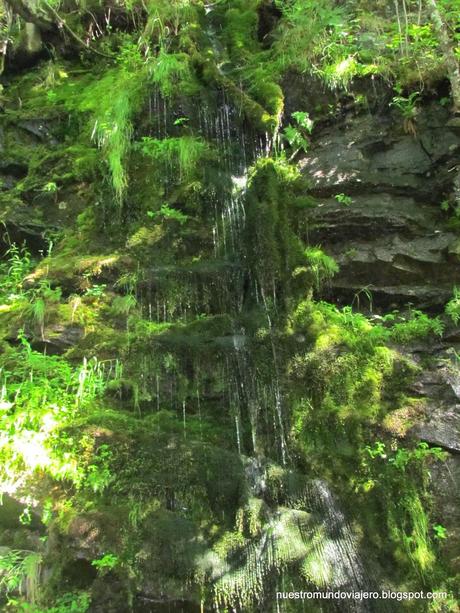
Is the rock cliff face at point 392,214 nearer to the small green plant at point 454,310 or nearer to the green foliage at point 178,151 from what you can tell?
the small green plant at point 454,310

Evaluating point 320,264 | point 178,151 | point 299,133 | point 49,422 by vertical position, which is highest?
point 299,133

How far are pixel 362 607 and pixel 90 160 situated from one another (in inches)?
233

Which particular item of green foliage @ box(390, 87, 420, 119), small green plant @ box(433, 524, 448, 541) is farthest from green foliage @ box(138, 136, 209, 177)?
small green plant @ box(433, 524, 448, 541)

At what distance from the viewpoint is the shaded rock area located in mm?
5867

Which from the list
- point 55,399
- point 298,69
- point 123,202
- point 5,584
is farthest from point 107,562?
point 298,69

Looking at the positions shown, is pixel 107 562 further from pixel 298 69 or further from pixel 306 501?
pixel 298 69

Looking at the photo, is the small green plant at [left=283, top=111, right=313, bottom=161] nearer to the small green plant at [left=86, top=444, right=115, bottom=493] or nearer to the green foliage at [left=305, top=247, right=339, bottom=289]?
the green foliage at [left=305, top=247, right=339, bottom=289]

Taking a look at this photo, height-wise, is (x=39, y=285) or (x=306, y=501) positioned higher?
(x=39, y=285)

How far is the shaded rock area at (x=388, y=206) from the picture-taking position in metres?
5.87

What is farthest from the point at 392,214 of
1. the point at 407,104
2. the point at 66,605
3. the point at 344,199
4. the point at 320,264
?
the point at 66,605

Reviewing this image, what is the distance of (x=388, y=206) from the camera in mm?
6238

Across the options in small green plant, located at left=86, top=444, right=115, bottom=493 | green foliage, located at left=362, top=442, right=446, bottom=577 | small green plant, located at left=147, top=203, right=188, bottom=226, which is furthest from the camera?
small green plant, located at left=147, top=203, right=188, bottom=226

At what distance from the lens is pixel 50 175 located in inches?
267

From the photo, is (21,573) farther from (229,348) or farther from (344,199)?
(344,199)
